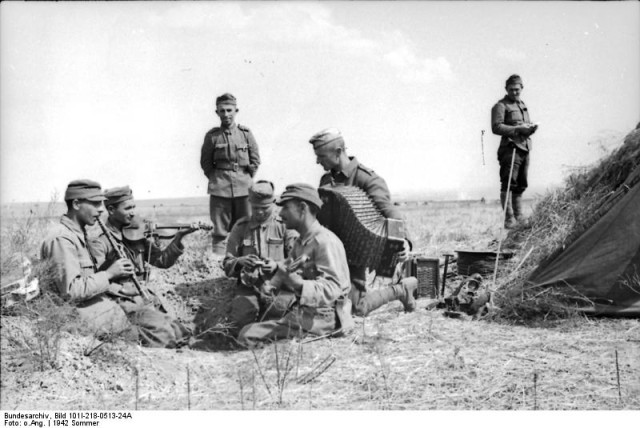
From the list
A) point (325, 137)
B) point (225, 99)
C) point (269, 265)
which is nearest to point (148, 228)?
point (269, 265)

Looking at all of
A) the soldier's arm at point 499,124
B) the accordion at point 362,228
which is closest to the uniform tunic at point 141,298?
the accordion at point 362,228

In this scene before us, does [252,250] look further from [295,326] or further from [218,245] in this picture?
[218,245]

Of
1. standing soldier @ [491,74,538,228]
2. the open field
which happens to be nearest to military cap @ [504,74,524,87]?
standing soldier @ [491,74,538,228]

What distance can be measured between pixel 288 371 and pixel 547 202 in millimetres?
4605

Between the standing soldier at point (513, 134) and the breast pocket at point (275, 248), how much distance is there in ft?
14.2

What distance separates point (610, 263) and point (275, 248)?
346 centimetres

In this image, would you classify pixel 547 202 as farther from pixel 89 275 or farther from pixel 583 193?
pixel 89 275

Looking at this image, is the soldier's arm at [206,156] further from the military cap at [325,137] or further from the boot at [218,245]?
the military cap at [325,137]

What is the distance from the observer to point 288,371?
4.98 m

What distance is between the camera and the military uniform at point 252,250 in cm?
675

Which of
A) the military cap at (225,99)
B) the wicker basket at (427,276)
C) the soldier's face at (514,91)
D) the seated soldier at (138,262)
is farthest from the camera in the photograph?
the soldier's face at (514,91)

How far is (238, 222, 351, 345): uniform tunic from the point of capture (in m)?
5.84

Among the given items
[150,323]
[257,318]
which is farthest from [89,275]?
[257,318]
